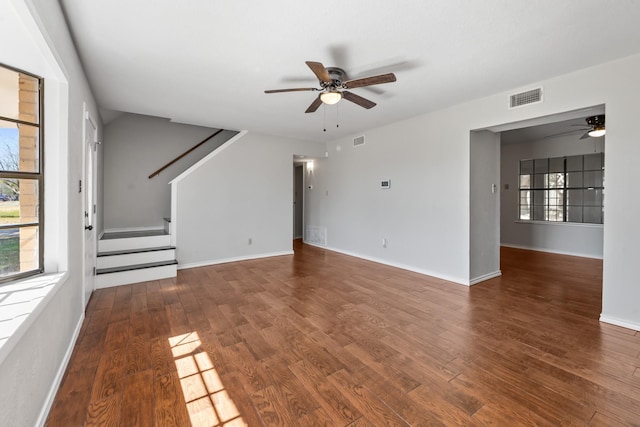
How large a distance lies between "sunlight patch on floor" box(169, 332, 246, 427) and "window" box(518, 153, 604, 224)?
24.6 feet

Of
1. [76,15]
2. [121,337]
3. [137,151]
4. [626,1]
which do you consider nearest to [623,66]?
[626,1]

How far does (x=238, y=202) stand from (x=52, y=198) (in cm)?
361

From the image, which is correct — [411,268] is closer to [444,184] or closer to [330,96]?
[444,184]

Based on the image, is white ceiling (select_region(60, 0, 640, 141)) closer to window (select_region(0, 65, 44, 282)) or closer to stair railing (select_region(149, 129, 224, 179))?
window (select_region(0, 65, 44, 282))

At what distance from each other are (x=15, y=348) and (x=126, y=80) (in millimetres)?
3047

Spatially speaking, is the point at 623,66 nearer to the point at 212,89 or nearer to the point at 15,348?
the point at 212,89

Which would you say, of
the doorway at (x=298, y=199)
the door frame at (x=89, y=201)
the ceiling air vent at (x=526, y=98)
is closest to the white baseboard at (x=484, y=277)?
the ceiling air vent at (x=526, y=98)

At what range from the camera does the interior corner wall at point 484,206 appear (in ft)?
13.8

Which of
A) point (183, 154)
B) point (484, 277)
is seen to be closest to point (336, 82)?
point (484, 277)

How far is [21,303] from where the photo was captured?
5.11ft

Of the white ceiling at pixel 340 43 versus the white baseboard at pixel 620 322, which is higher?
the white ceiling at pixel 340 43

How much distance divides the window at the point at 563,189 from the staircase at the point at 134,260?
783cm

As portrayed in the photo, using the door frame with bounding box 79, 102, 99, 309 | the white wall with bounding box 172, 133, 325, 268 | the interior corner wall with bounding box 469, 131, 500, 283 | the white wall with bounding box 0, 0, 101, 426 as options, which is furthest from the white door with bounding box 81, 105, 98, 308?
the interior corner wall with bounding box 469, 131, 500, 283

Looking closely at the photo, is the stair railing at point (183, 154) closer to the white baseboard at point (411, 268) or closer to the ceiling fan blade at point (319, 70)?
the white baseboard at point (411, 268)
